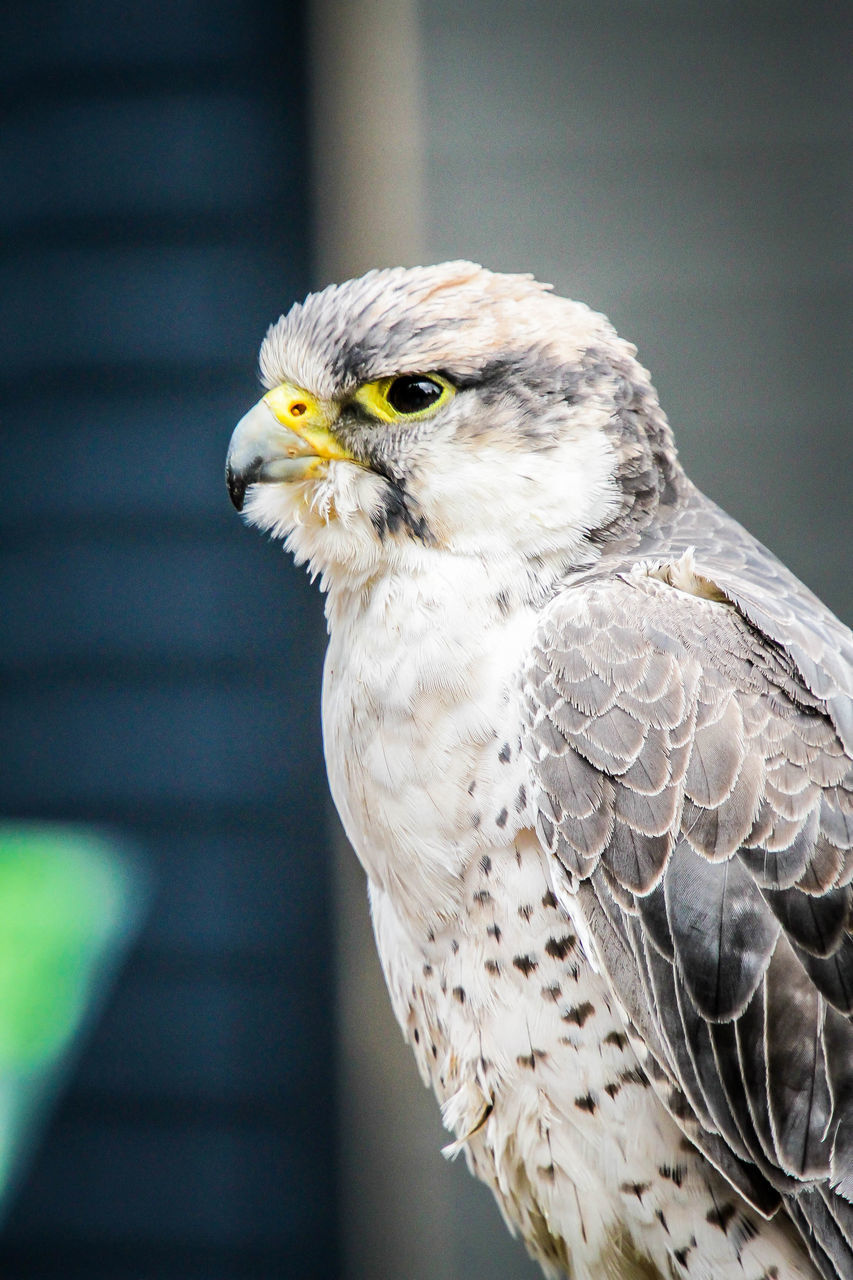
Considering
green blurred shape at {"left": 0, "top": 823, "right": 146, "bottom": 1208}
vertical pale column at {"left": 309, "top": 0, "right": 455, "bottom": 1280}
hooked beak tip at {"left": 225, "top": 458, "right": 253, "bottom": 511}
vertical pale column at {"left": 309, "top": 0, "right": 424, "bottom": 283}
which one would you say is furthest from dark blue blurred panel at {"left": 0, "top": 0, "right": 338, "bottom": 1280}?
hooked beak tip at {"left": 225, "top": 458, "right": 253, "bottom": 511}

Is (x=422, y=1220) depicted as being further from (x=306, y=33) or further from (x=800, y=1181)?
(x=306, y=33)

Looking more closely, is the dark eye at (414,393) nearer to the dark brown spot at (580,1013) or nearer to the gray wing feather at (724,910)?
the gray wing feather at (724,910)

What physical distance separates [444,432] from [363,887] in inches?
104

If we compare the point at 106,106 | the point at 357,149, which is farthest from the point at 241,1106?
the point at 106,106

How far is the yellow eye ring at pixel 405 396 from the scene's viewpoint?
1717 millimetres

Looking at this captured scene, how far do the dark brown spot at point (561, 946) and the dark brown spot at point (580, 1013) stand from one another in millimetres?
62

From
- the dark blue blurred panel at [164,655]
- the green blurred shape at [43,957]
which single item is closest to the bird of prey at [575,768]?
the green blurred shape at [43,957]

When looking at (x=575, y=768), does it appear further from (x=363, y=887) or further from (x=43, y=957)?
(x=363, y=887)

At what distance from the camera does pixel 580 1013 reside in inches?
61.7

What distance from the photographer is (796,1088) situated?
153cm

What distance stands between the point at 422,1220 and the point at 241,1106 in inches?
28.3

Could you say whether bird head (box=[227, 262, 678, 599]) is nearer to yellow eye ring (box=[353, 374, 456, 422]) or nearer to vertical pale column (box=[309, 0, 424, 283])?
yellow eye ring (box=[353, 374, 456, 422])

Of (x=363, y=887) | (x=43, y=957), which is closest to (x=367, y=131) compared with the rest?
(x=363, y=887)

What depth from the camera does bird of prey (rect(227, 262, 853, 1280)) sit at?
1517 mm
